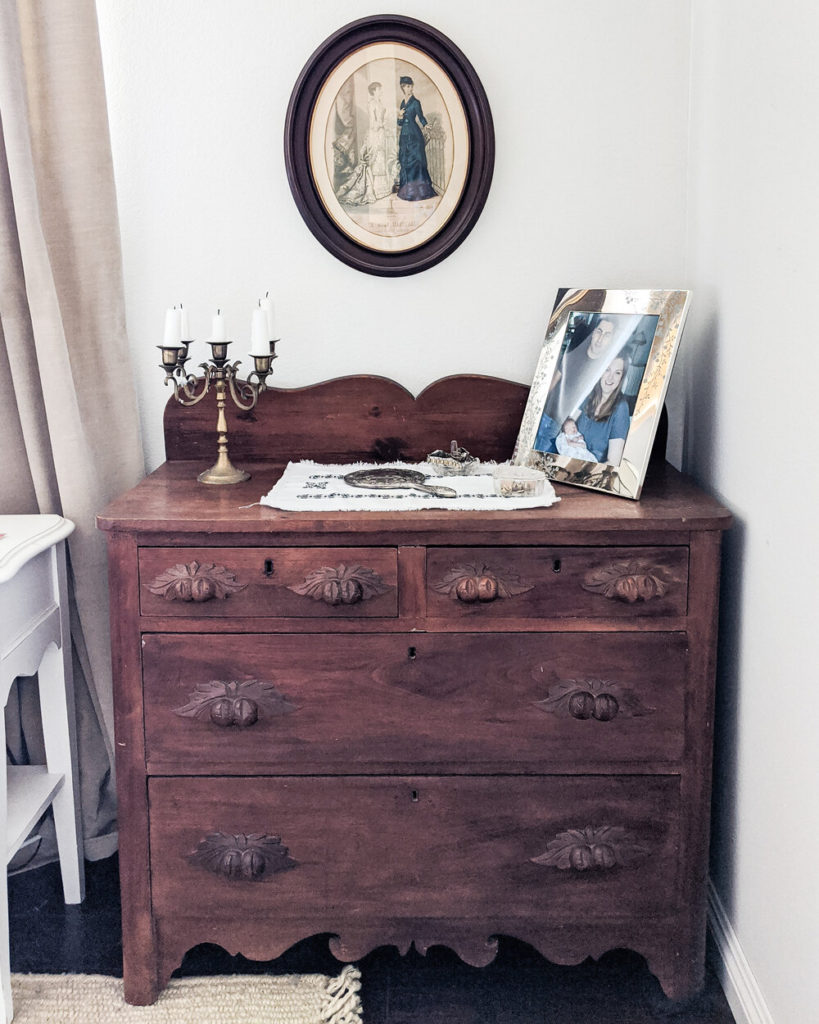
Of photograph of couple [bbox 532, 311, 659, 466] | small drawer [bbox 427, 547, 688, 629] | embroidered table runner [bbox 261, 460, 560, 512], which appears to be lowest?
small drawer [bbox 427, 547, 688, 629]

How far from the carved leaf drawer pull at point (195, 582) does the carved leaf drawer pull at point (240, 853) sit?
44 centimetres

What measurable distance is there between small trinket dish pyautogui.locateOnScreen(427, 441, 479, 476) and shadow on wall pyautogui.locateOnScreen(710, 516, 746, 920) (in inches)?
20.1

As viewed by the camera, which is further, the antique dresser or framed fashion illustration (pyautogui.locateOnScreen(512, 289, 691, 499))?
framed fashion illustration (pyautogui.locateOnScreen(512, 289, 691, 499))

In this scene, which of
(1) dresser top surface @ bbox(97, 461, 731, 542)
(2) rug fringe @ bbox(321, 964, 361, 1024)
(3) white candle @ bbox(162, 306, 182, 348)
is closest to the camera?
(1) dresser top surface @ bbox(97, 461, 731, 542)

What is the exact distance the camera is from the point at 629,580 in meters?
1.63

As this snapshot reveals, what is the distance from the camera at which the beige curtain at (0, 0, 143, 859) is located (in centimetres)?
190

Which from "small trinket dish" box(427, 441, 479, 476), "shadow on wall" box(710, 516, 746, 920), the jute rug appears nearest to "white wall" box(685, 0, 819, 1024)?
"shadow on wall" box(710, 516, 746, 920)

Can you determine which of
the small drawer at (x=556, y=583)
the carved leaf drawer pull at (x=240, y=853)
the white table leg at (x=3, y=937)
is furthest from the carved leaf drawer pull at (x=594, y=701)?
the white table leg at (x=3, y=937)

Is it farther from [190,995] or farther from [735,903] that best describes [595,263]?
[190,995]

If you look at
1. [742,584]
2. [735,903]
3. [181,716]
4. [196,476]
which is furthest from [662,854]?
[196,476]

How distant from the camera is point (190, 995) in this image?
1775mm

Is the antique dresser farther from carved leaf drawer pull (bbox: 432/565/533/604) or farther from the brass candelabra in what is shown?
the brass candelabra

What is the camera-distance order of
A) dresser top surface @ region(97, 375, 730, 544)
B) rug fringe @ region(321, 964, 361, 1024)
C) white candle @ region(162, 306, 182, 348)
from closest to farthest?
rug fringe @ region(321, 964, 361, 1024)
white candle @ region(162, 306, 182, 348)
dresser top surface @ region(97, 375, 730, 544)

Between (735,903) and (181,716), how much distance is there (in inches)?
41.7
